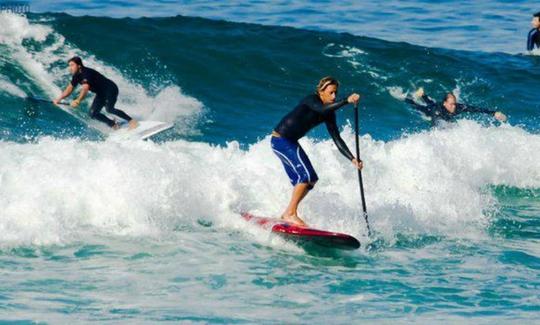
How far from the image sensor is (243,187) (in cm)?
1355

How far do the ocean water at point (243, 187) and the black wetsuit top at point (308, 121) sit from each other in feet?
3.65

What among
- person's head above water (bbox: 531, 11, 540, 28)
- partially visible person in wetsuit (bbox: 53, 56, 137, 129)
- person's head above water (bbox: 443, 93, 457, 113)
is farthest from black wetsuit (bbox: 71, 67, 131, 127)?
person's head above water (bbox: 531, 11, 540, 28)

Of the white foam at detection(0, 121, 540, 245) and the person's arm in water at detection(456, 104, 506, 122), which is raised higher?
the person's arm in water at detection(456, 104, 506, 122)

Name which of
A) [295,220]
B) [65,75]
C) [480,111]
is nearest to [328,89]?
[295,220]

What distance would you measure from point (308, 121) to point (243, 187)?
85.4 inches

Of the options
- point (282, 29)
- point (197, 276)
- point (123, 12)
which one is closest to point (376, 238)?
point (197, 276)

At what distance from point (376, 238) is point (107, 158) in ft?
11.2

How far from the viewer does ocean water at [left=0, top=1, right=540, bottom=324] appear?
9.91 m

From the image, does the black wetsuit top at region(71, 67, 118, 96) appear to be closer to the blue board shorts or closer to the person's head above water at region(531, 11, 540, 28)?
the blue board shorts

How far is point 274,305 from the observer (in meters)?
9.70

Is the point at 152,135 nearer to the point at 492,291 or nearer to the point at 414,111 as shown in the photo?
the point at 414,111

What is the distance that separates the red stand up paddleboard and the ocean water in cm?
15

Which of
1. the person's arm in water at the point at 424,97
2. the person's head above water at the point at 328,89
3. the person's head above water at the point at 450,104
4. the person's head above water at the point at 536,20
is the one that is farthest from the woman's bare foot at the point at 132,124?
the person's head above water at the point at 536,20

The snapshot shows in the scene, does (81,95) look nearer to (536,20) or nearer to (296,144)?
(296,144)
